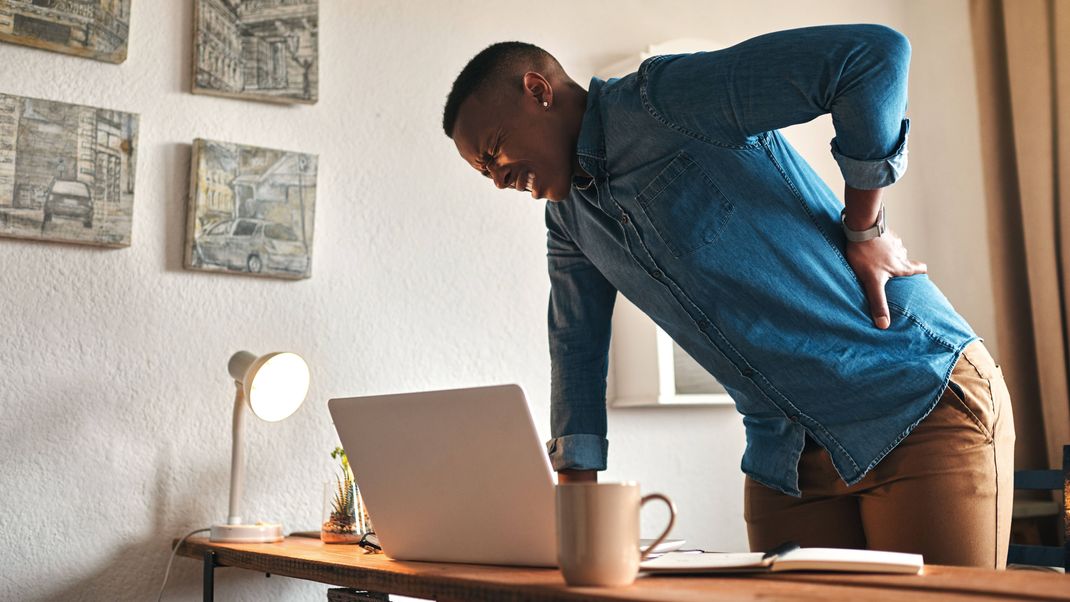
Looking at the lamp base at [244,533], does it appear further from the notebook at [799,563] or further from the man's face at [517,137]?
the notebook at [799,563]

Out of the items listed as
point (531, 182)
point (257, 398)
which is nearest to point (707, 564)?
point (531, 182)

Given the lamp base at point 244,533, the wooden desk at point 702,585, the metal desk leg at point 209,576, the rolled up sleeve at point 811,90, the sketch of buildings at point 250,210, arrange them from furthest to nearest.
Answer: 1. the sketch of buildings at point 250,210
2. the lamp base at point 244,533
3. the metal desk leg at point 209,576
4. the rolled up sleeve at point 811,90
5. the wooden desk at point 702,585

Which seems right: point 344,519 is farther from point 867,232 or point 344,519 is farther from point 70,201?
point 867,232

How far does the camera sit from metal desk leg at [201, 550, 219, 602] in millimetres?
1618

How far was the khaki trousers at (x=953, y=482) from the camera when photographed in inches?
43.6

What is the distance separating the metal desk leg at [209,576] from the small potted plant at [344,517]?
0.62 ft

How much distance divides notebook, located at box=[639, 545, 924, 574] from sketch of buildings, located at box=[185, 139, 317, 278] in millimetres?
1318

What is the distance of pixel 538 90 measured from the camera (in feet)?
4.21

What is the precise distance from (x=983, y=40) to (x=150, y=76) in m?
2.06

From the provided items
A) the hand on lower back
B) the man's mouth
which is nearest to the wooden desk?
the hand on lower back

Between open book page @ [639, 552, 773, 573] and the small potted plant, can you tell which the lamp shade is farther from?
open book page @ [639, 552, 773, 573]

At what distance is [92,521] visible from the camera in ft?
6.01

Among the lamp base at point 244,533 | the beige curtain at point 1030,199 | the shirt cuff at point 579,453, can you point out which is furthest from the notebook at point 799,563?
the beige curtain at point 1030,199

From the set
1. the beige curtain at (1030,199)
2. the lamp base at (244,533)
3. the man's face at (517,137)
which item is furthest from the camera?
the beige curtain at (1030,199)
